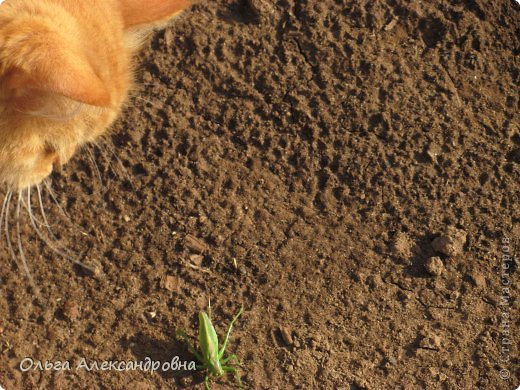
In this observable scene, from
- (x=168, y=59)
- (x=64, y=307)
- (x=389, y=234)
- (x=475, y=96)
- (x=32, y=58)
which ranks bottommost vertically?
(x=64, y=307)

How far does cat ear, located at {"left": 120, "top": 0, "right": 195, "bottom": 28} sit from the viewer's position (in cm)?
177

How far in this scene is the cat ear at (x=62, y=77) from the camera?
1.05m

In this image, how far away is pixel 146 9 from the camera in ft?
5.87

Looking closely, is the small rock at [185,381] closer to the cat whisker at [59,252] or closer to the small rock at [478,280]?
the cat whisker at [59,252]

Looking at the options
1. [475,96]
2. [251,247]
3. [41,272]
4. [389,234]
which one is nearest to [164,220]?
[251,247]

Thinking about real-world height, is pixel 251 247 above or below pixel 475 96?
below

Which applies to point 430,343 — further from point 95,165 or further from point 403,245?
point 95,165

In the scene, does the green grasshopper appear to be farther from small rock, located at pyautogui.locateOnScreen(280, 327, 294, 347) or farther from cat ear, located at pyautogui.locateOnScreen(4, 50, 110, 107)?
cat ear, located at pyautogui.locateOnScreen(4, 50, 110, 107)

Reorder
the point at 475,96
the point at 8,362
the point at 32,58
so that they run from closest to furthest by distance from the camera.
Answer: the point at 32,58 < the point at 8,362 < the point at 475,96

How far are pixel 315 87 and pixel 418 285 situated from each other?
0.91 meters

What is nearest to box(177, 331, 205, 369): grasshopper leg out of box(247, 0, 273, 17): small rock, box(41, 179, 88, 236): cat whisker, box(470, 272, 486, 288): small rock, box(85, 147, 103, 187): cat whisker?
box(41, 179, 88, 236): cat whisker

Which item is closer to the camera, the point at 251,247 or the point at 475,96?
the point at 251,247

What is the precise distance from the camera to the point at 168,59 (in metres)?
2.43

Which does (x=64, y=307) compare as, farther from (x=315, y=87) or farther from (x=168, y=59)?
(x=315, y=87)
